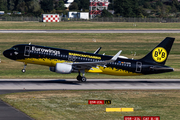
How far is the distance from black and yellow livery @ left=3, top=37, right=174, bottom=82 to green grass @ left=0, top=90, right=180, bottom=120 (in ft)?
18.6

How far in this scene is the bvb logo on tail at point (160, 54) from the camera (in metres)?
45.7

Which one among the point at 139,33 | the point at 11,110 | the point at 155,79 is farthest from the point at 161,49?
the point at 139,33

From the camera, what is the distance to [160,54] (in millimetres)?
45844

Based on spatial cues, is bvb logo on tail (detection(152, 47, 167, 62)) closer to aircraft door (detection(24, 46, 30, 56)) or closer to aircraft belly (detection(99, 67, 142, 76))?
aircraft belly (detection(99, 67, 142, 76))

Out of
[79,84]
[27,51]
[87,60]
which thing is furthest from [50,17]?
[79,84]

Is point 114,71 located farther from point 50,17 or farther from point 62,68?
point 50,17

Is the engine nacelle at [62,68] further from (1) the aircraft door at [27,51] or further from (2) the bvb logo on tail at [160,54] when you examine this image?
(2) the bvb logo on tail at [160,54]

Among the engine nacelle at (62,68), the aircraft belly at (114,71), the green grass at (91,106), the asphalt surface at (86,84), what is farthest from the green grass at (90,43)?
the green grass at (91,106)

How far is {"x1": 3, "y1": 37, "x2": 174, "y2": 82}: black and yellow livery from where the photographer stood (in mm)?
44688

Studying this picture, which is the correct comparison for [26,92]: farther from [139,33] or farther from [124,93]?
[139,33]

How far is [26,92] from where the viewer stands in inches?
1516

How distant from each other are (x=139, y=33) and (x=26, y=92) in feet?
261

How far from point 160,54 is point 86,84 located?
1109 centimetres

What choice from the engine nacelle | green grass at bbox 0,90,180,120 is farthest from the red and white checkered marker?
green grass at bbox 0,90,180,120
